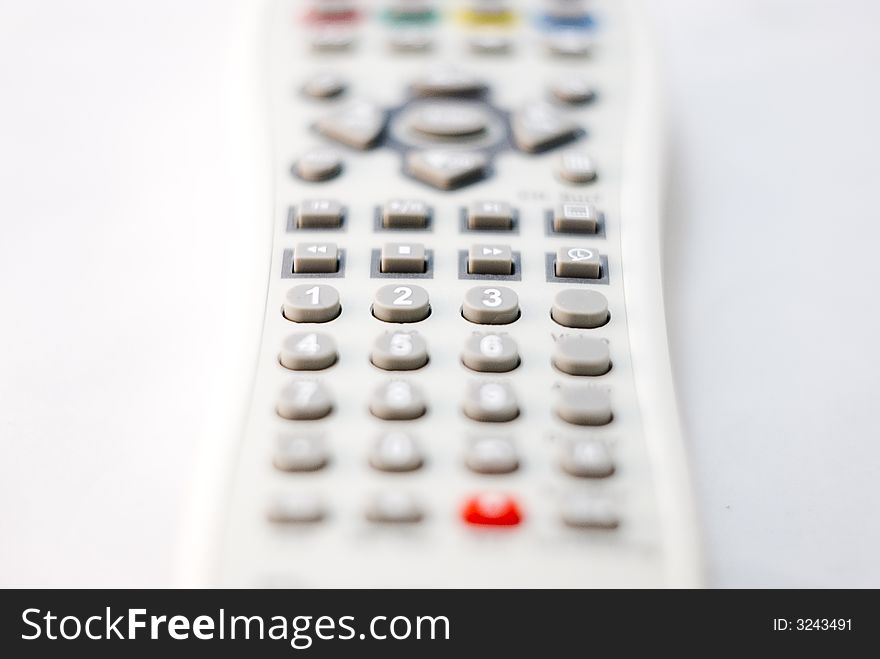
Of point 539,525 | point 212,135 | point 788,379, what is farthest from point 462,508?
point 212,135

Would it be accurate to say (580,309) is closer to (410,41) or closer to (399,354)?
(399,354)

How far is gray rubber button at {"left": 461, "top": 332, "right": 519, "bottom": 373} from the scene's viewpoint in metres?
A: 0.31

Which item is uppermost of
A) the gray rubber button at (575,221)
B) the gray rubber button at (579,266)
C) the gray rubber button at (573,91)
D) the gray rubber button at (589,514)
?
the gray rubber button at (573,91)

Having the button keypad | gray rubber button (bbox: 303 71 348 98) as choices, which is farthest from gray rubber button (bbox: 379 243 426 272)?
gray rubber button (bbox: 303 71 348 98)

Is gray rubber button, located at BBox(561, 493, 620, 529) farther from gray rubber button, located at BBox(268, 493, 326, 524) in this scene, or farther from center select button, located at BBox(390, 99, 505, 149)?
center select button, located at BBox(390, 99, 505, 149)

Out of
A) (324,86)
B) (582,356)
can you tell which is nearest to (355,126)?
(324,86)

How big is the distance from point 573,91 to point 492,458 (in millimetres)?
188

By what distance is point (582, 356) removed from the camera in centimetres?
31

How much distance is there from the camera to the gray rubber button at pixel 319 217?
0.35 meters

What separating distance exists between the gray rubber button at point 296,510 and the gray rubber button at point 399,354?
0.05 m

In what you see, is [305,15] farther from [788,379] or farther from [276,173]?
[788,379]

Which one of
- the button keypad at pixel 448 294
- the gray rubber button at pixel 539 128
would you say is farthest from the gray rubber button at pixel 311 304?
the gray rubber button at pixel 539 128

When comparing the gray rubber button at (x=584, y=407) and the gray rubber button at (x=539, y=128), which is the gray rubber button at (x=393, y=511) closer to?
the gray rubber button at (x=584, y=407)

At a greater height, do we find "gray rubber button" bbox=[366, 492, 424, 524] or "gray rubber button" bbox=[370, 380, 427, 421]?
"gray rubber button" bbox=[370, 380, 427, 421]
